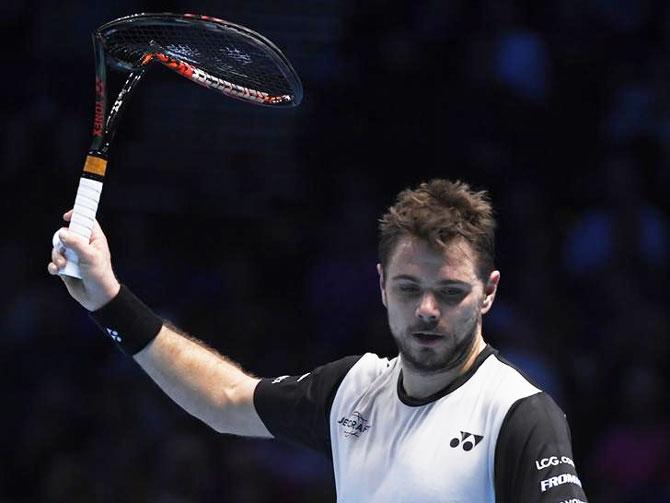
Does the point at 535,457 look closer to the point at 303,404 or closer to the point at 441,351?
the point at 441,351

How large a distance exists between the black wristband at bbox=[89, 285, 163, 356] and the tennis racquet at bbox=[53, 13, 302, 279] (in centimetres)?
35

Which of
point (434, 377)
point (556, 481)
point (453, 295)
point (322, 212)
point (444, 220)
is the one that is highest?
point (322, 212)

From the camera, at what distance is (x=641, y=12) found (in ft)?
31.1

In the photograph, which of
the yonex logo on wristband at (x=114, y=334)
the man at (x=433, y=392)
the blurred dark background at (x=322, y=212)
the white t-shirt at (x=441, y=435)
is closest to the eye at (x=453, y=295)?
the man at (x=433, y=392)

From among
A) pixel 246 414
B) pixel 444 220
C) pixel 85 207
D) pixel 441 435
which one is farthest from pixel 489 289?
pixel 85 207

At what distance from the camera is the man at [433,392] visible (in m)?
4.01

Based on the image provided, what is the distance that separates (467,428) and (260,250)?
5.09 m

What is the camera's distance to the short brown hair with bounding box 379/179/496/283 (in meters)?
4.23

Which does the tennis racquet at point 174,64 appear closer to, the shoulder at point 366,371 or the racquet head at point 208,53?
the racquet head at point 208,53

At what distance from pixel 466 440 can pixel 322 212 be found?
517 cm

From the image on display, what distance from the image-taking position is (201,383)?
4.96m

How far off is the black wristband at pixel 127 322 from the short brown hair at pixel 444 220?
3.25 feet

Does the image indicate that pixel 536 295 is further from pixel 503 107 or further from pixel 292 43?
pixel 292 43

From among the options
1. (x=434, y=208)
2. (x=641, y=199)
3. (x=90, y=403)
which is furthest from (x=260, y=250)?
(x=434, y=208)
